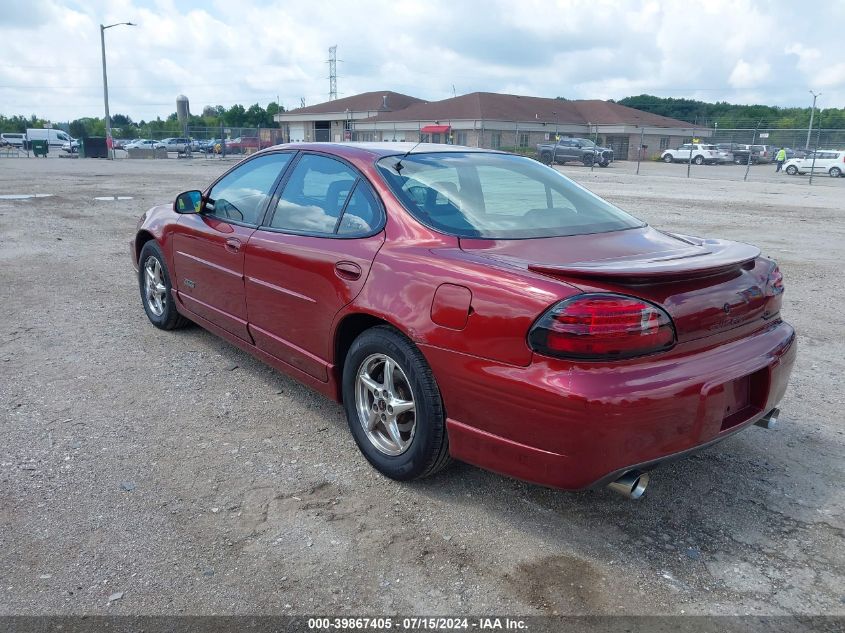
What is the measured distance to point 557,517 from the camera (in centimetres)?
315

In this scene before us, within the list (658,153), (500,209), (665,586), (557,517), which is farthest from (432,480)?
(658,153)

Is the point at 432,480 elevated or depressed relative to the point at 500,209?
depressed

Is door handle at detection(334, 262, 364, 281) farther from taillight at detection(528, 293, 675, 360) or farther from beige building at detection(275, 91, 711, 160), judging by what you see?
beige building at detection(275, 91, 711, 160)

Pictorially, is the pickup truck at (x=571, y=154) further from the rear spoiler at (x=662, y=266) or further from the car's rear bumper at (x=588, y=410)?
the car's rear bumper at (x=588, y=410)

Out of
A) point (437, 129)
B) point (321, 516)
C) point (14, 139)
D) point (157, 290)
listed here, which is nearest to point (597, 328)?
point (321, 516)

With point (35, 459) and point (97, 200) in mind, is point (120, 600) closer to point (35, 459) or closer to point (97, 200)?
point (35, 459)

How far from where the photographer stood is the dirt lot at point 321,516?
8.61 feet

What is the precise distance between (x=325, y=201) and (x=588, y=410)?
1958mm

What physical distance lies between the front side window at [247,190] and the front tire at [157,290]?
2.95 ft

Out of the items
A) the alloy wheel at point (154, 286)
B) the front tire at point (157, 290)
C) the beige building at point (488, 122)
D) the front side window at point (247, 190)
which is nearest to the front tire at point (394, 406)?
the front side window at point (247, 190)

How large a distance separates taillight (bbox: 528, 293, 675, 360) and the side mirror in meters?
3.00

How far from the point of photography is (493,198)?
12.4 ft

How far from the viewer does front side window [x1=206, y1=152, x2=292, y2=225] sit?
14.2 ft

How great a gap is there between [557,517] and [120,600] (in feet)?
5.86
